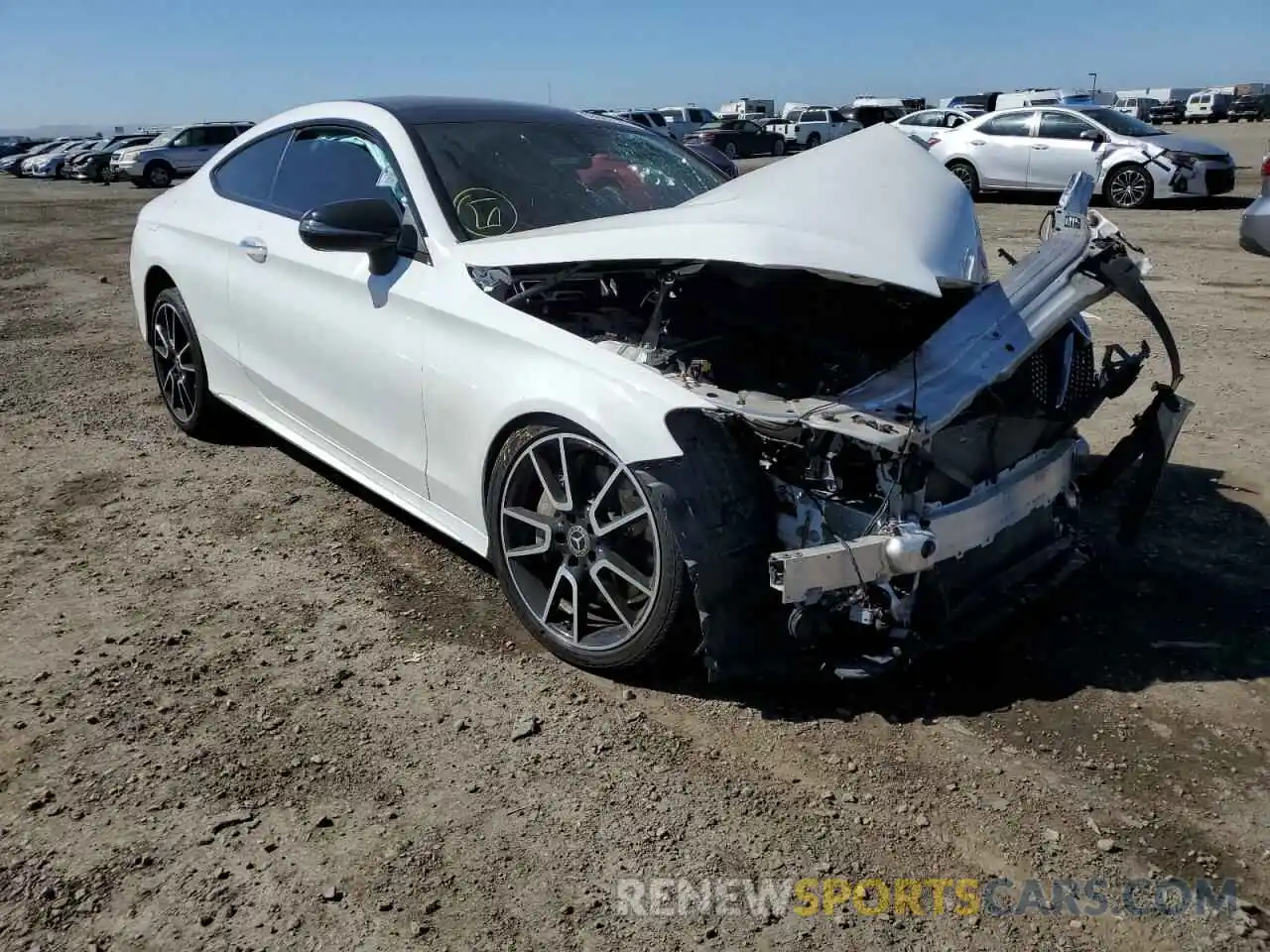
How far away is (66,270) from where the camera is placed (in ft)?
39.6

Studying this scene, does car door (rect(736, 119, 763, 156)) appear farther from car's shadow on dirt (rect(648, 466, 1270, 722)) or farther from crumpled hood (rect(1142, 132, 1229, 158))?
car's shadow on dirt (rect(648, 466, 1270, 722))

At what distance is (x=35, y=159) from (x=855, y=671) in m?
40.4

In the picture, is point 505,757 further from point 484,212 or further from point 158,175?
point 158,175

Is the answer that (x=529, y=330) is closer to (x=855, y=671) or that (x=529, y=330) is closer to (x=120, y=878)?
(x=855, y=671)

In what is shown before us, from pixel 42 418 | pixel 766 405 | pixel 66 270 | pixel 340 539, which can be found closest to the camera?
pixel 766 405

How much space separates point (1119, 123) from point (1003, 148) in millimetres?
1693

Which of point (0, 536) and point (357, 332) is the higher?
point (357, 332)

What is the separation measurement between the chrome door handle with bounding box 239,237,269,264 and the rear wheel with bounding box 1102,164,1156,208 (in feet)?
46.9

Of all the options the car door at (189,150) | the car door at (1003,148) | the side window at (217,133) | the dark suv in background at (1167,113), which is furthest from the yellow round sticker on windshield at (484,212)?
the dark suv in background at (1167,113)

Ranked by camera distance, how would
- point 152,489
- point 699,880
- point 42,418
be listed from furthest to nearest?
point 42,418 < point 152,489 < point 699,880

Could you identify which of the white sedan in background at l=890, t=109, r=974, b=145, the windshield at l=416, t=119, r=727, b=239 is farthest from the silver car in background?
the white sedan in background at l=890, t=109, r=974, b=145

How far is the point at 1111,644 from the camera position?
11.2ft

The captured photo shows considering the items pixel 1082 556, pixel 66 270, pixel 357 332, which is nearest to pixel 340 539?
pixel 357 332

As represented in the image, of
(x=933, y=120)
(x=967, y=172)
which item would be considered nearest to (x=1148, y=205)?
(x=967, y=172)
